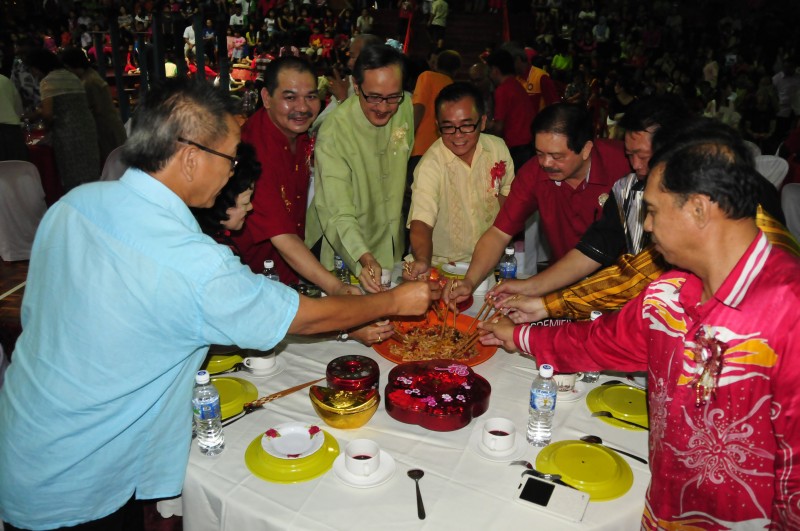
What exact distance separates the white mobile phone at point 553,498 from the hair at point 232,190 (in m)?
1.39

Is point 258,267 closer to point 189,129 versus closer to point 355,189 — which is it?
point 355,189

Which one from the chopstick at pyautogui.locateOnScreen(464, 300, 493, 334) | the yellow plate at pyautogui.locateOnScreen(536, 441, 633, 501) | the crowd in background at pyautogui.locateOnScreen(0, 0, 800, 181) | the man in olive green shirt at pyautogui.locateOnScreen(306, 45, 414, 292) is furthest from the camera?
the crowd in background at pyautogui.locateOnScreen(0, 0, 800, 181)

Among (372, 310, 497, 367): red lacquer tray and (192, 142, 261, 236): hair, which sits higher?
(192, 142, 261, 236): hair

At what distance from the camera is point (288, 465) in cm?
156

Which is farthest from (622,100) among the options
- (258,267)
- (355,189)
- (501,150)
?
(258,267)

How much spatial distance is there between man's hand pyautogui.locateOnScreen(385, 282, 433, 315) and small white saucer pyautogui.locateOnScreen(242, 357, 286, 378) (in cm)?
46

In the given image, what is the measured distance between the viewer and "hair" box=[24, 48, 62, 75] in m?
5.91

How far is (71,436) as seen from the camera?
140cm

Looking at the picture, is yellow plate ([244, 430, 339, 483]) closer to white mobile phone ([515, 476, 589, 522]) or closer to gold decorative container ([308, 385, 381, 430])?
gold decorative container ([308, 385, 381, 430])

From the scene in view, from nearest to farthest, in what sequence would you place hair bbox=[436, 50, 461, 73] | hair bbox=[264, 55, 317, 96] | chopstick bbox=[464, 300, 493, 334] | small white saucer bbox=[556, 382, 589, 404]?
small white saucer bbox=[556, 382, 589, 404] < chopstick bbox=[464, 300, 493, 334] < hair bbox=[264, 55, 317, 96] < hair bbox=[436, 50, 461, 73]

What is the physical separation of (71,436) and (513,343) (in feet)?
4.22

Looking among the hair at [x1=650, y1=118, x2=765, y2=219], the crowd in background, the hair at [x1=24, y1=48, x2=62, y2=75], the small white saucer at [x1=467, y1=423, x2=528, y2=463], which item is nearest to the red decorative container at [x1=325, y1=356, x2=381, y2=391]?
the small white saucer at [x1=467, y1=423, x2=528, y2=463]

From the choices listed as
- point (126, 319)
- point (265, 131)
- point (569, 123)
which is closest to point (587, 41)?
point (569, 123)

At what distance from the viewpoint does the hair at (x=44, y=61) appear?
5910 mm
